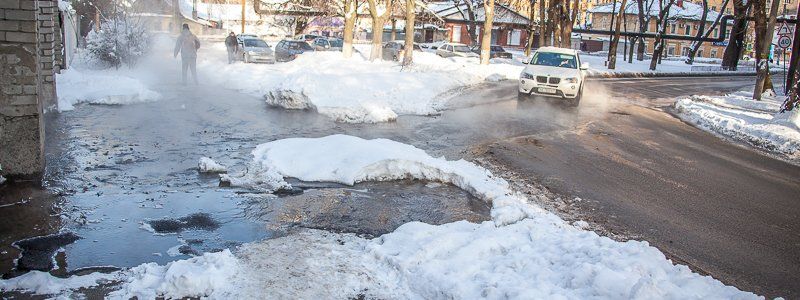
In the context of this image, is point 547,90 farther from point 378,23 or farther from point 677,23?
point 677,23

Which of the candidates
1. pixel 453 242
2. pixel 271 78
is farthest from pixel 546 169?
pixel 271 78

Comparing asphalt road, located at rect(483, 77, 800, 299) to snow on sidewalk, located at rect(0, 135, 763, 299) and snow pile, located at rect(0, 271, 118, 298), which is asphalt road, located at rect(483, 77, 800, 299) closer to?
snow on sidewalk, located at rect(0, 135, 763, 299)

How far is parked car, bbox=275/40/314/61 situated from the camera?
1363 inches

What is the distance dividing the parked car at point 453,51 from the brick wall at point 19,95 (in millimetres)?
37625

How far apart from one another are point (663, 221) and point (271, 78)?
637 inches

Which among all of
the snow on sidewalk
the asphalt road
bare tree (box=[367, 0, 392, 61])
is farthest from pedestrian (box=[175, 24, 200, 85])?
the snow on sidewalk

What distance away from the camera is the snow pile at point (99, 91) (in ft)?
48.0

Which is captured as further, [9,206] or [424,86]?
[424,86]

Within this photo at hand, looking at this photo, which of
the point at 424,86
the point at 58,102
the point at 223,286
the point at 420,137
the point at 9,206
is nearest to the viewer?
the point at 223,286

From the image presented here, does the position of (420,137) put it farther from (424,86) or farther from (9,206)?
(424,86)

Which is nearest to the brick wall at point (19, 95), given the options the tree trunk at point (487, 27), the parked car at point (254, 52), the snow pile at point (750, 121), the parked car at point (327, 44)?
the snow pile at point (750, 121)

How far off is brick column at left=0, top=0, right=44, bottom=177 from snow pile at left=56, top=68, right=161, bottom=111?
19.8ft

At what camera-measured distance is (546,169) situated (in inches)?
374

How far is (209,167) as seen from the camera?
841 cm
